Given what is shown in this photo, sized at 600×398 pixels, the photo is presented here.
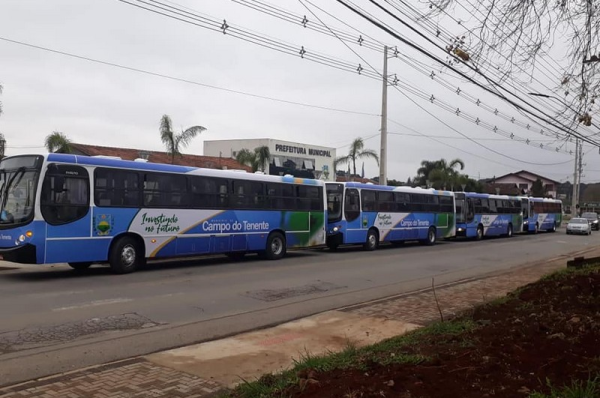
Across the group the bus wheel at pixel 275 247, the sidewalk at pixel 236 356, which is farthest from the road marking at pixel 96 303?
the bus wheel at pixel 275 247

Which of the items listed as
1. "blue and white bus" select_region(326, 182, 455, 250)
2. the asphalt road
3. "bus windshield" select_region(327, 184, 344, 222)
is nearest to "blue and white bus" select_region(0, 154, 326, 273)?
the asphalt road

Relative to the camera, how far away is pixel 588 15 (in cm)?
867

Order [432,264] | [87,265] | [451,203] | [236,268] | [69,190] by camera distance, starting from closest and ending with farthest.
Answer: [69,190], [87,265], [236,268], [432,264], [451,203]

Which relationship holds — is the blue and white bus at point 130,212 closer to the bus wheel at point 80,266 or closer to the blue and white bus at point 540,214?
the bus wheel at point 80,266

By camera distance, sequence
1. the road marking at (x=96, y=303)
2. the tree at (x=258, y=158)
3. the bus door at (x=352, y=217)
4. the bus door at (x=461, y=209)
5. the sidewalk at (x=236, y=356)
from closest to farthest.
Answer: the sidewalk at (x=236, y=356) → the road marking at (x=96, y=303) → the bus door at (x=352, y=217) → the bus door at (x=461, y=209) → the tree at (x=258, y=158)

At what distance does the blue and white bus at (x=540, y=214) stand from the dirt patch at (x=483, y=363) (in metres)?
39.2

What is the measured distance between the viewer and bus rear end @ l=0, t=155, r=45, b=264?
40.6ft

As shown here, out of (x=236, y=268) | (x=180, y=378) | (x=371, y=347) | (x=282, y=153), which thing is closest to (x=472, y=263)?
(x=236, y=268)

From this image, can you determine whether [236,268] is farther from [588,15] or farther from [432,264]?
[588,15]

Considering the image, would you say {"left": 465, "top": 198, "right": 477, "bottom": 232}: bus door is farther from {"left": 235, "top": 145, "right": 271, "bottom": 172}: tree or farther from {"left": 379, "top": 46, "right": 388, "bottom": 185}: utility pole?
{"left": 235, "top": 145, "right": 271, "bottom": 172}: tree

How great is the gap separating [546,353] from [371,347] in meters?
2.08

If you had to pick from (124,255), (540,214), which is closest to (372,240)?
(124,255)

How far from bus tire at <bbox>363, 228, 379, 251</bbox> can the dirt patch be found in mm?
17714

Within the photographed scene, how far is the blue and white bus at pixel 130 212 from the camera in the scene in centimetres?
1275
